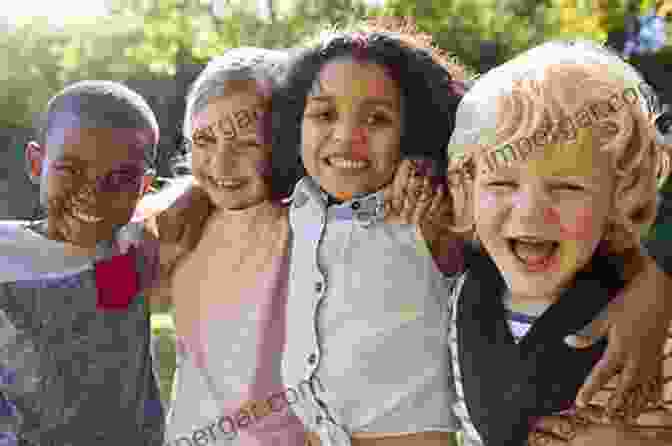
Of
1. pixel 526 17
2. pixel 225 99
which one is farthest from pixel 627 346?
pixel 526 17

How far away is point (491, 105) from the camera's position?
6.15 feet

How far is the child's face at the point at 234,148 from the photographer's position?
2.27 m

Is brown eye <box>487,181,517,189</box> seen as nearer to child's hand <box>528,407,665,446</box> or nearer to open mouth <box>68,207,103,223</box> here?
child's hand <box>528,407,665,446</box>

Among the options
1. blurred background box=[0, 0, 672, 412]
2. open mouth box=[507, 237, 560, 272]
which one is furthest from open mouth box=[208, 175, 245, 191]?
blurred background box=[0, 0, 672, 412]

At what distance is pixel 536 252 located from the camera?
5.94 ft

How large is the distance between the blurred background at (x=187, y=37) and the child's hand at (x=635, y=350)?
17.8 ft

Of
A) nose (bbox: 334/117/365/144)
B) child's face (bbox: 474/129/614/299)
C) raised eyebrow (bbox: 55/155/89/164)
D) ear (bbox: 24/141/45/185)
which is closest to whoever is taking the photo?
child's face (bbox: 474/129/614/299)

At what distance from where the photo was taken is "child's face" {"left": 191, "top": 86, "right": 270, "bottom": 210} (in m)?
2.27

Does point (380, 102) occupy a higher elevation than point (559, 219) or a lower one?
higher

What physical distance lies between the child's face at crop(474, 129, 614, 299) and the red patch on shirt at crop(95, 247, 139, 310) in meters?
1.07

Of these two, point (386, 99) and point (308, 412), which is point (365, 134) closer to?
point (386, 99)

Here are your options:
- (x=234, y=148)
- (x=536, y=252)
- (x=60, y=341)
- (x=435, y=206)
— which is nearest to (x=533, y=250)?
(x=536, y=252)

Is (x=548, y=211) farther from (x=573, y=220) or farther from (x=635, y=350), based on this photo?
(x=635, y=350)

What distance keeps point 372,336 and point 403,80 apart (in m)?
0.68
